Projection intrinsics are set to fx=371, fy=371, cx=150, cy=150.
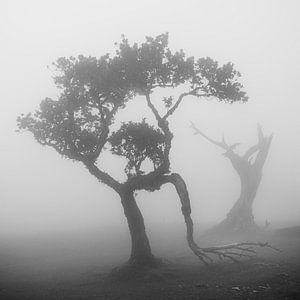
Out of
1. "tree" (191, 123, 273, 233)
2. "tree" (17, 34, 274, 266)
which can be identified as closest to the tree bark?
"tree" (17, 34, 274, 266)

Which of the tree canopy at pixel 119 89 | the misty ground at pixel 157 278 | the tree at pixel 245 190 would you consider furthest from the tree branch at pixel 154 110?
the tree at pixel 245 190

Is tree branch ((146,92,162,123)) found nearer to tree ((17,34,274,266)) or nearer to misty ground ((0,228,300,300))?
tree ((17,34,274,266))

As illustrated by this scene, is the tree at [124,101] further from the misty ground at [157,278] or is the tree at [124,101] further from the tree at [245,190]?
the tree at [245,190]

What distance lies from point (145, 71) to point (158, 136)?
5.32 m

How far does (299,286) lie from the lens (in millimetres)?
18688

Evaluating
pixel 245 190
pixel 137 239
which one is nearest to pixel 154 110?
pixel 137 239

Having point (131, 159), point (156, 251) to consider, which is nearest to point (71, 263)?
point (156, 251)

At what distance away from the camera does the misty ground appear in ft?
64.2

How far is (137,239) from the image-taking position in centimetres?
2859

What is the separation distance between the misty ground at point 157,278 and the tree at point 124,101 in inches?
142

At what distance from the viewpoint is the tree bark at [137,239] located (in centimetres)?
2781

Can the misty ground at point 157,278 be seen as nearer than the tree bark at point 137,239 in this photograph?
Yes

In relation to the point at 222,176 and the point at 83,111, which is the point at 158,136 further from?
the point at 222,176

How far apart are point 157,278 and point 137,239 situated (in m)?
4.58
